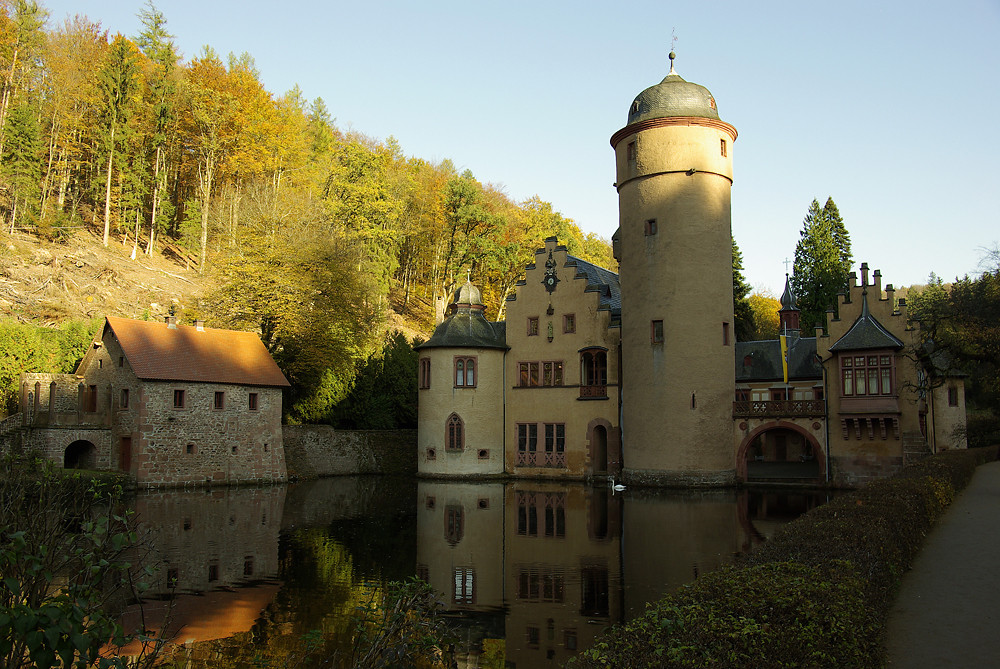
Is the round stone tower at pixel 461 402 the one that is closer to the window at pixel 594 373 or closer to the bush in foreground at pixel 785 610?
the window at pixel 594 373

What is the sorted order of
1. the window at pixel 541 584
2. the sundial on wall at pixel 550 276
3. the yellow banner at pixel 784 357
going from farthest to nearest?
the sundial on wall at pixel 550 276, the yellow banner at pixel 784 357, the window at pixel 541 584

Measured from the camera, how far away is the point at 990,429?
43.7m

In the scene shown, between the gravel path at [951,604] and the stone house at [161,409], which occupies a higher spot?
the stone house at [161,409]

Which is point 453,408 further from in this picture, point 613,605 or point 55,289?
point 613,605

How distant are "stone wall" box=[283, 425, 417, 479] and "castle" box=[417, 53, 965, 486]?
12.0 feet

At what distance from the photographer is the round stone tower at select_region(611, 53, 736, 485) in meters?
29.9

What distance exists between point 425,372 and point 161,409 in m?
11.6

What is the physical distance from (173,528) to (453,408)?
1727cm

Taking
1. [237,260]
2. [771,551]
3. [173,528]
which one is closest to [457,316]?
[237,260]

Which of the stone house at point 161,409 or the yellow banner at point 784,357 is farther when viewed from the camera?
the yellow banner at point 784,357

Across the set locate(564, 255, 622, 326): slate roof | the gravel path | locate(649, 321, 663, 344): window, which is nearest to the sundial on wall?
locate(564, 255, 622, 326): slate roof

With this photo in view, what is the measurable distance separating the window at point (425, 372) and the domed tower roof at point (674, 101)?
1378 centimetres

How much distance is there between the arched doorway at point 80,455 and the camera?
28031 mm

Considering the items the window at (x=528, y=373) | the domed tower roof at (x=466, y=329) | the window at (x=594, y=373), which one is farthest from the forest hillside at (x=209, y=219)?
the window at (x=594, y=373)
